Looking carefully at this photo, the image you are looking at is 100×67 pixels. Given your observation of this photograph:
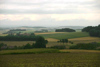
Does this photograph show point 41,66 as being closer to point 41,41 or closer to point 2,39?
point 41,41

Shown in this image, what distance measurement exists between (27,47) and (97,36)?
85.8 ft

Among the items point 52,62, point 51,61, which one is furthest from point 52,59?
point 52,62

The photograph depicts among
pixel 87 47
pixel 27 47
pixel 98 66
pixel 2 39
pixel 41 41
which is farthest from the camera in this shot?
pixel 2 39

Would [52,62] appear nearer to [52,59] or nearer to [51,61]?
[51,61]

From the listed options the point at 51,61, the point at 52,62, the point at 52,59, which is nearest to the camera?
the point at 52,62

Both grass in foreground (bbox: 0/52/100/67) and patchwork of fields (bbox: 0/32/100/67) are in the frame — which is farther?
patchwork of fields (bbox: 0/32/100/67)

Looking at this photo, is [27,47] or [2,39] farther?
[2,39]

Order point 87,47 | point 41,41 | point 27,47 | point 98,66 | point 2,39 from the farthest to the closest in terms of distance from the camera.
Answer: point 2,39 < point 41,41 < point 27,47 < point 87,47 < point 98,66

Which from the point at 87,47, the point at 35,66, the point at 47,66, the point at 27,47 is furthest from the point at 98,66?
the point at 27,47

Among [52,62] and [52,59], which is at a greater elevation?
[52,62]

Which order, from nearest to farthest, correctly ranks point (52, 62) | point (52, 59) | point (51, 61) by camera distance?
point (52, 62)
point (51, 61)
point (52, 59)

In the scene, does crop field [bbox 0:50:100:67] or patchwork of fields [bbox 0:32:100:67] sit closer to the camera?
crop field [bbox 0:50:100:67]

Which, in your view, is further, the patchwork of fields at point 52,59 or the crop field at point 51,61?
the patchwork of fields at point 52,59

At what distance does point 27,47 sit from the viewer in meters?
35.0
